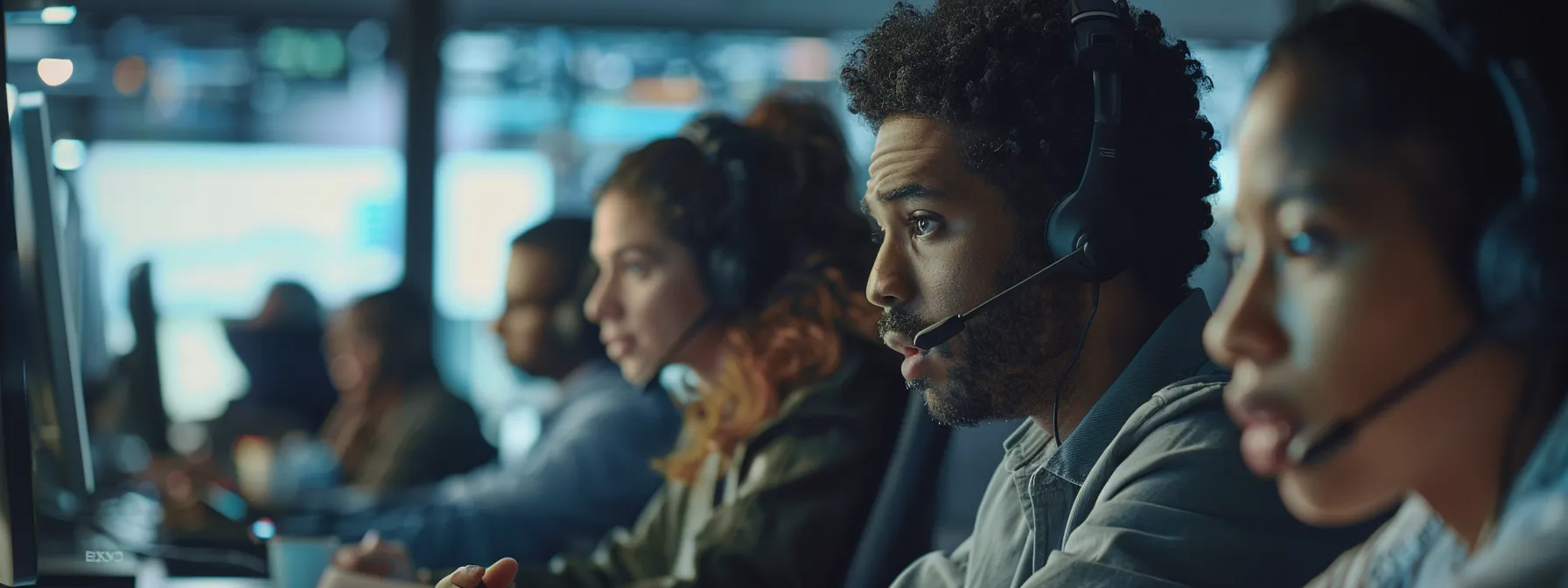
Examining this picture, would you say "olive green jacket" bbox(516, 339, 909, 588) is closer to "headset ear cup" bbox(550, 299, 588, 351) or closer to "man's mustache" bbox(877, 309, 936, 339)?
"man's mustache" bbox(877, 309, 936, 339)

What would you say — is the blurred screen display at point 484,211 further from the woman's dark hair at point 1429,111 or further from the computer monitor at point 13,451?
the woman's dark hair at point 1429,111

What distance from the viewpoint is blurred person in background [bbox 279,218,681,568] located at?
2.20 meters

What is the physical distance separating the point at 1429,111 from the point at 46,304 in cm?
108

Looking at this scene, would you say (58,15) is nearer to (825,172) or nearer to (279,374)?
(825,172)

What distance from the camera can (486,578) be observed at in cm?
101

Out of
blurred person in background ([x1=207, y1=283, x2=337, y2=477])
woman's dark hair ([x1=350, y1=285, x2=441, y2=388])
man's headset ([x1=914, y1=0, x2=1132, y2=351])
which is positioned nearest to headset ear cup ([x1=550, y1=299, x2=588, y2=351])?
woman's dark hair ([x1=350, y1=285, x2=441, y2=388])

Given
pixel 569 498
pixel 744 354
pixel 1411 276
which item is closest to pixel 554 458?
pixel 569 498

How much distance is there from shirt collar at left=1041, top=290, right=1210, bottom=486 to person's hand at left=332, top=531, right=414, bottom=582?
0.78 meters

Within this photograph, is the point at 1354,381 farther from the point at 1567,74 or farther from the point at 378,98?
the point at 378,98

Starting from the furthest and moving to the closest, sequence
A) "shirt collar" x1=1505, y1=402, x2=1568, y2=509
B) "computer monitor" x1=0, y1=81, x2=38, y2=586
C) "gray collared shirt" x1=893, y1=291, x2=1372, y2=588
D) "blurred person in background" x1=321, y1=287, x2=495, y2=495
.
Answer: "blurred person in background" x1=321, y1=287, x2=495, y2=495 → "computer monitor" x1=0, y1=81, x2=38, y2=586 → "gray collared shirt" x1=893, y1=291, x2=1372, y2=588 → "shirt collar" x1=1505, y1=402, x2=1568, y2=509

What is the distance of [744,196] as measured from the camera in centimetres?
150

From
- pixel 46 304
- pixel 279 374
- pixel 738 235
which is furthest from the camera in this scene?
pixel 279 374

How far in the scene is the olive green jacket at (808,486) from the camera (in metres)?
1.29

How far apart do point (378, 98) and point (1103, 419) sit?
436 cm
